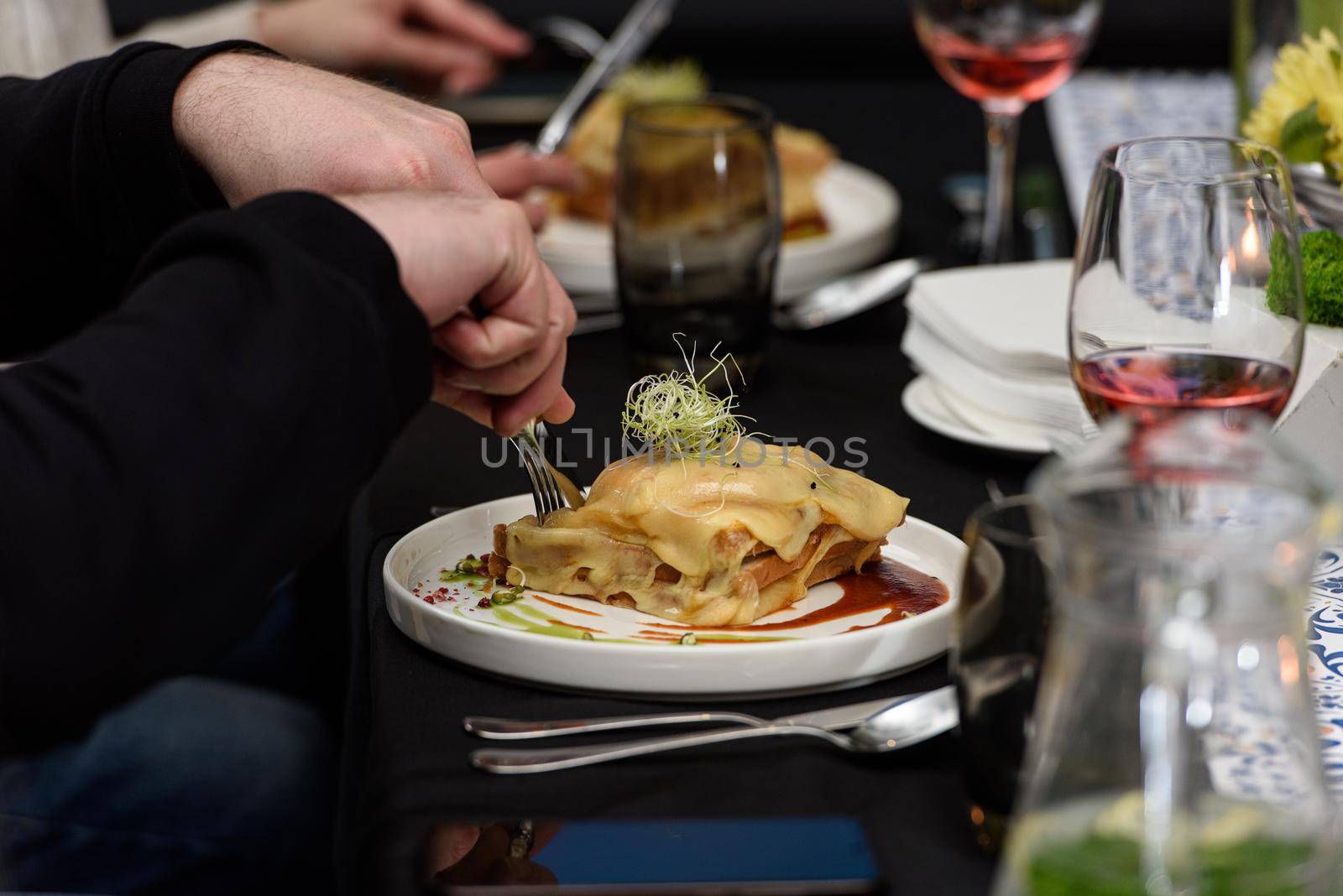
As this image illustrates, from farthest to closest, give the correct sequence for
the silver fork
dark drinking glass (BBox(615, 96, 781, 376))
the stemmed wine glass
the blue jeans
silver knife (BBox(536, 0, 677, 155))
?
silver knife (BBox(536, 0, 677, 155)), the stemmed wine glass, dark drinking glass (BBox(615, 96, 781, 376)), the blue jeans, the silver fork

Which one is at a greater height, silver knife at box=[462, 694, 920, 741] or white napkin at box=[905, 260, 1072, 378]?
white napkin at box=[905, 260, 1072, 378]

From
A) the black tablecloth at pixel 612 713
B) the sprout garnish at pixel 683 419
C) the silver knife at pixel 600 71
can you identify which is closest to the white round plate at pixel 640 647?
the black tablecloth at pixel 612 713

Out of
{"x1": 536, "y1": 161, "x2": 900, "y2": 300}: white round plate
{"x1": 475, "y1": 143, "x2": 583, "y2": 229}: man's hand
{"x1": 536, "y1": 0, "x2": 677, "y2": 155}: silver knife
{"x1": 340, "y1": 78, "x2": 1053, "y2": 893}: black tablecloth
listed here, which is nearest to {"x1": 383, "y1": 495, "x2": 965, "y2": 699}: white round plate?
{"x1": 340, "y1": 78, "x2": 1053, "y2": 893}: black tablecloth

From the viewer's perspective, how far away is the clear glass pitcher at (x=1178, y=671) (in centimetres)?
47

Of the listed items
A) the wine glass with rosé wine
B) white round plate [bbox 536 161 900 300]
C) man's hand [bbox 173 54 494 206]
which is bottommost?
white round plate [bbox 536 161 900 300]

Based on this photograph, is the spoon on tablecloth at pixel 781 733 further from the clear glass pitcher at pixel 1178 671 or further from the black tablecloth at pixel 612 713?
the clear glass pitcher at pixel 1178 671

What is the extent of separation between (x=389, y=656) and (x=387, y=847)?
7.5 inches

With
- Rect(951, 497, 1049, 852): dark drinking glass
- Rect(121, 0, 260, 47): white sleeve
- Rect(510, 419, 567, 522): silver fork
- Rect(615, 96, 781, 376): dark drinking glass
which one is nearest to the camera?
Rect(951, 497, 1049, 852): dark drinking glass

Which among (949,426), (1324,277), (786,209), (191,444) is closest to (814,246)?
(786,209)

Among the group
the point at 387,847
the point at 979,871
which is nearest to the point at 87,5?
the point at 387,847

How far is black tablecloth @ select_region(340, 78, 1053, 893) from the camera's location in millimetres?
659

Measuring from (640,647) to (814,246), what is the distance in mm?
1039

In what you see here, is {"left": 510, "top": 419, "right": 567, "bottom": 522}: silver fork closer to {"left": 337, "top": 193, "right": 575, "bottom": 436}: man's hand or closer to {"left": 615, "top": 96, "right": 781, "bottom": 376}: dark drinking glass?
{"left": 337, "top": 193, "right": 575, "bottom": 436}: man's hand

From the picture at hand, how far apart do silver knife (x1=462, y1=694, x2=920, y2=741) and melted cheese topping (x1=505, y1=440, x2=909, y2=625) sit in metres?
0.11
